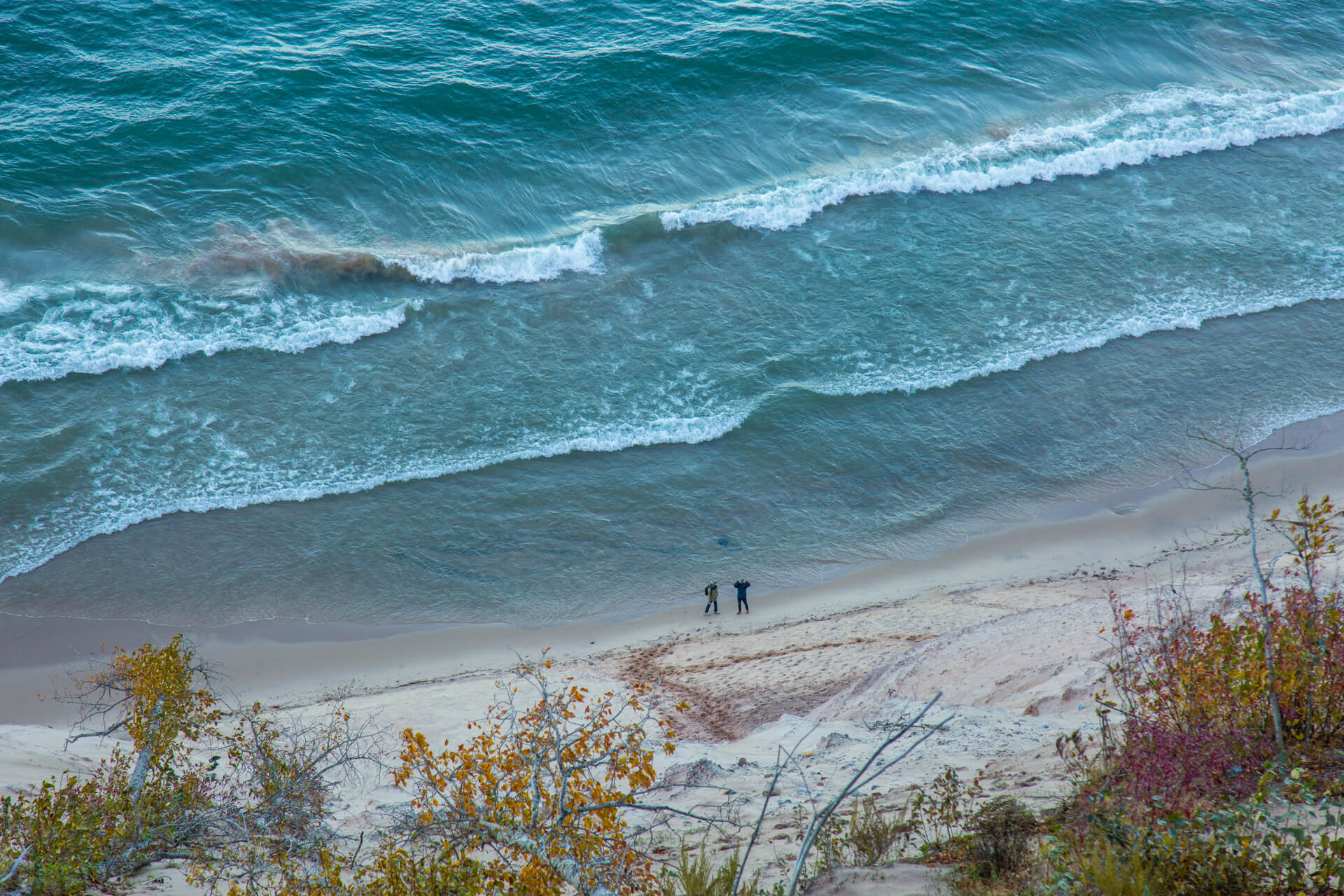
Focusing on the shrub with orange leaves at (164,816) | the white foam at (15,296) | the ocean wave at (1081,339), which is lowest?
the shrub with orange leaves at (164,816)

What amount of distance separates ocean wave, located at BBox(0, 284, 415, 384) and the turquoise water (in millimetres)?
106

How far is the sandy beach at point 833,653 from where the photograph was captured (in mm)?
10906

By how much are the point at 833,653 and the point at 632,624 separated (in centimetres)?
362

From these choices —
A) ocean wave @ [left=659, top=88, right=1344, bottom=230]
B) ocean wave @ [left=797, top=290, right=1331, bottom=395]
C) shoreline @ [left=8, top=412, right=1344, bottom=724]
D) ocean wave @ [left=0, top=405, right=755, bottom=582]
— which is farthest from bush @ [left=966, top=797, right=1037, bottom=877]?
ocean wave @ [left=659, top=88, right=1344, bottom=230]

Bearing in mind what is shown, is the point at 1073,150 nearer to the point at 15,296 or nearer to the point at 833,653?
the point at 833,653

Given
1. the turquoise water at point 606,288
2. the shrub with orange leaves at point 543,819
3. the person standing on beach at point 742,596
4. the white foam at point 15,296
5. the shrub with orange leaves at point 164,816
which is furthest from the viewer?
the white foam at point 15,296

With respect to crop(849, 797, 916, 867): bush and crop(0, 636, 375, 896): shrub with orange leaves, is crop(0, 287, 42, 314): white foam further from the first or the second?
crop(849, 797, 916, 867): bush

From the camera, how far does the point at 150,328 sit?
20547 millimetres

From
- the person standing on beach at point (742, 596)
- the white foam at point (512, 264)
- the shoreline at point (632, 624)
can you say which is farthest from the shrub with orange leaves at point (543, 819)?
the white foam at point (512, 264)

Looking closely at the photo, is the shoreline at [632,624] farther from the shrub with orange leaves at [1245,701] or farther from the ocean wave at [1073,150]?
the ocean wave at [1073,150]

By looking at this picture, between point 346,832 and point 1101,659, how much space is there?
947 centimetres

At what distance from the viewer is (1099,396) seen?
1995 cm

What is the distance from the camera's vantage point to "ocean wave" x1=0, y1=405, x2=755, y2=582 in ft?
53.8

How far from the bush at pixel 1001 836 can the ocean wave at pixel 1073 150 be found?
19911 millimetres
